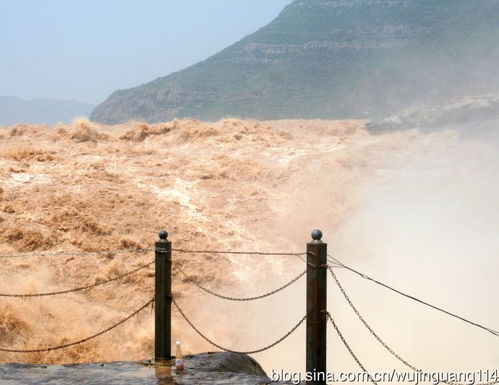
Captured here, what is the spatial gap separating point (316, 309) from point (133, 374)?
2.02 metres

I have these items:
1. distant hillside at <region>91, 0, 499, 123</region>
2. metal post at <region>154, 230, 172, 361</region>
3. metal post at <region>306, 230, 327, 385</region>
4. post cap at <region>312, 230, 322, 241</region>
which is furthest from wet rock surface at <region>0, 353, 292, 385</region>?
distant hillside at <region>91, 0, 499, 123</region>

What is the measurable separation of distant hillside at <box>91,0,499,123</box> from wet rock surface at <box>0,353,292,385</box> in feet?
195

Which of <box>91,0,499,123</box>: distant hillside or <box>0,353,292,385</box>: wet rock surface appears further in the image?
<box>91,0,499,123</box>: distant hillside

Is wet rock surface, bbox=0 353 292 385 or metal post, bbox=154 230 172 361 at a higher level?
metal post, bbox=154 230 172 361

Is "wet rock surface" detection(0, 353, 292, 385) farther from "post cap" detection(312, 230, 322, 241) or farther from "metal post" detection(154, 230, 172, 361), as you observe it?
"post cap" detection(312, 230, 322, 241)

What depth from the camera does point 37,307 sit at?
13047mm

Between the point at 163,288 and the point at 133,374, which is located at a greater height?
the point at 163,288

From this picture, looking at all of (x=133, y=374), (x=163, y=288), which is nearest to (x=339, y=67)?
(x=163, y=288)

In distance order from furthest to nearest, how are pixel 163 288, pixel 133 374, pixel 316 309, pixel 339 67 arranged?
pixel 339 67, pixel 163 288, pixel 133 374, pixel 316 309

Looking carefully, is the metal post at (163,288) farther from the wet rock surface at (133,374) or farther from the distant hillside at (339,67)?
the distant hillside at (339,67)

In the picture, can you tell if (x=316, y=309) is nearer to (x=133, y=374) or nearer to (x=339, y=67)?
(x=133, y=374)

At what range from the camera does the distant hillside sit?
2859 inches

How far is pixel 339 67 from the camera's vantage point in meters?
86.2

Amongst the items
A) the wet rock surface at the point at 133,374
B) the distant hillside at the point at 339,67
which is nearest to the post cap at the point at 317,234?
the wet rock surface at the point at 133,374
